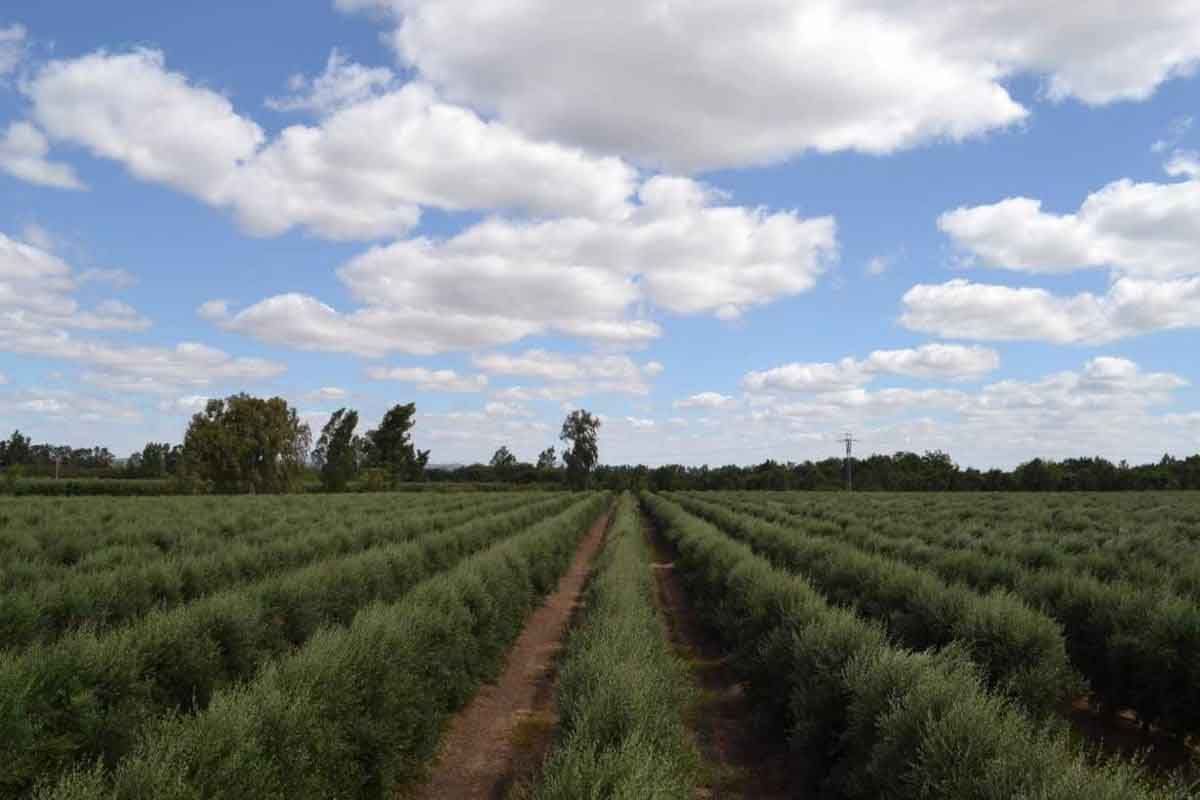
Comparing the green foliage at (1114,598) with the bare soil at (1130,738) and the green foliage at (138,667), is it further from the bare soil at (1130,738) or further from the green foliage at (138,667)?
the green foliage at (138,667)

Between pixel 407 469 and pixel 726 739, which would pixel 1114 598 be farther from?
pixel 407 469

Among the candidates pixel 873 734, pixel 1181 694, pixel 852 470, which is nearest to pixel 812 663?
pixel 873 734

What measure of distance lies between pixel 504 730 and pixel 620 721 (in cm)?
412

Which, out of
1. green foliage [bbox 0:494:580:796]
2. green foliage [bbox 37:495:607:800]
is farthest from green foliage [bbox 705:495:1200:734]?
green foliage [bbox 0:494:580:796]

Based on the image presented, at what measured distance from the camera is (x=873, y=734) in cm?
651

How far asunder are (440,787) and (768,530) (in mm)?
16151

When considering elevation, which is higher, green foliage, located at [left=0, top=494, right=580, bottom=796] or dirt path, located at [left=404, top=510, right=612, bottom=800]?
green foliage, located at [left=0, top=494, right=580, bottom=796]

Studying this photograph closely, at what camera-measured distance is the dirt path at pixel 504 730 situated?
26.6ft

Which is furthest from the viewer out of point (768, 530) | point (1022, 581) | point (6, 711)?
point (768, 530)

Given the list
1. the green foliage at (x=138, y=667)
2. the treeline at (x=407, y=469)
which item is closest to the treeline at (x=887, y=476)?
the treeline at (x=407, y=469)

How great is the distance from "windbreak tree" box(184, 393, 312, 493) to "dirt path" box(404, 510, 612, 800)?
64637 millimetres

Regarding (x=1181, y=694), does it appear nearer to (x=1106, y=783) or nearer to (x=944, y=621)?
(x=944, y=621)

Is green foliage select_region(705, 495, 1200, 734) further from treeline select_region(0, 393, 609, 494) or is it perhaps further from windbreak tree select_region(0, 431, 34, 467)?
windbreak tree select_region(0, 431, 34, 467)

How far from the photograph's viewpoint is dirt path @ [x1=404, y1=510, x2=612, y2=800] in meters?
8.12
